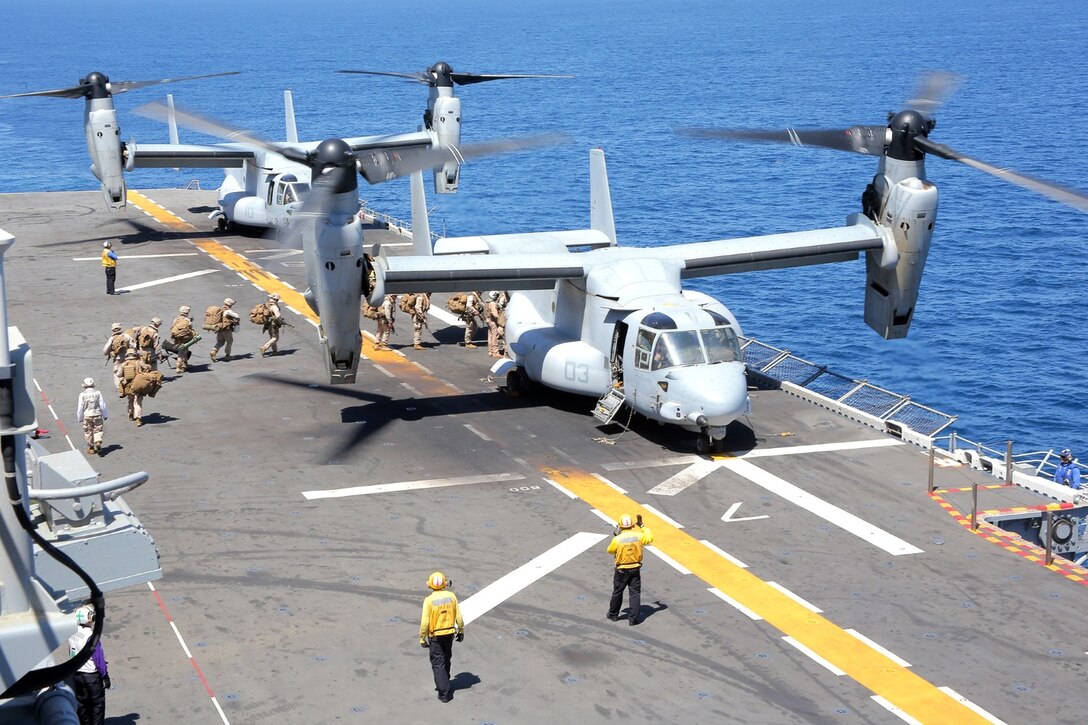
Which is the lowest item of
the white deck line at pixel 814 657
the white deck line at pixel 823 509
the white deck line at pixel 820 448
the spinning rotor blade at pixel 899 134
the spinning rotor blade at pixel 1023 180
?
the white deck line at pixel 814 657

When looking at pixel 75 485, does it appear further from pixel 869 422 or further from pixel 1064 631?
pixel 869 422

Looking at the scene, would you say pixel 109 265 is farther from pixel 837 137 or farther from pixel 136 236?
pixel 837 137

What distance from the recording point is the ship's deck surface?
58.5 feet

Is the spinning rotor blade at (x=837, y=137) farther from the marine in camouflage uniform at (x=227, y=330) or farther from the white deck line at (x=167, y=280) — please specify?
the white deck line at (x=167, y=280)

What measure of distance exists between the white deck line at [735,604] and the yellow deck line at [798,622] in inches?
3.0

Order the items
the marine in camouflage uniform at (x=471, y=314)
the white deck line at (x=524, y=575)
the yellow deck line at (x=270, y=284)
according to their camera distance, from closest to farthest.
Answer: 1. the white deck line at (x=524, y=575)
2. the yellow deck line at (x=270, y=284)
3. the marine in camouflage uniform at (x=471, y=314)

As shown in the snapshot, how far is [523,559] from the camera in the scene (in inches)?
875

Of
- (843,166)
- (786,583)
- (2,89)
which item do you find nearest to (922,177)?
(786,583)

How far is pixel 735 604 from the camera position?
813 inches

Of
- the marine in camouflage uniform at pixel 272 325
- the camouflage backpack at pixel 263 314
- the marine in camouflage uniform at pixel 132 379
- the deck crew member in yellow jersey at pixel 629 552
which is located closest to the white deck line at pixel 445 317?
the marine in camouflage uniform at pixel 272 325

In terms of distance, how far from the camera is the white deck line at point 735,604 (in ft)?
66.3

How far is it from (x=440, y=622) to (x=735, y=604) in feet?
19.3

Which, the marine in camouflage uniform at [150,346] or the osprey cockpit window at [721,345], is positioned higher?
the osprey cockpit window at [721,345]

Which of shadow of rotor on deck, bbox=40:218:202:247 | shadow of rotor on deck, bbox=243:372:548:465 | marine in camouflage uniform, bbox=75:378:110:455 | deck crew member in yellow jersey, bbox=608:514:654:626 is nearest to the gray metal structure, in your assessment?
deck crew member in yellow jersey, bbox=608:514:654:626
